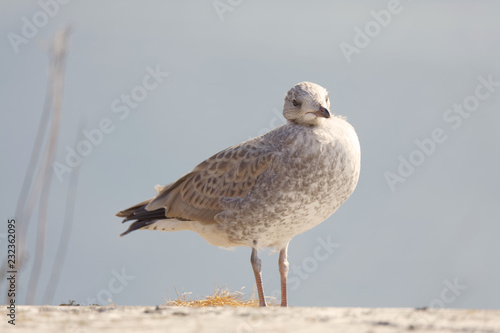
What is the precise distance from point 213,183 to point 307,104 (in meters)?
1.40

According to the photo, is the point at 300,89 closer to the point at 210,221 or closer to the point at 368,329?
the point at 210,221

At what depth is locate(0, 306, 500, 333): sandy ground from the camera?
3.74 meters

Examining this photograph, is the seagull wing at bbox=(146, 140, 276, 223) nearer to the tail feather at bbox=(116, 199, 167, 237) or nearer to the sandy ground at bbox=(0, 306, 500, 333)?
the tail feather at bbox=(116, 199, 167, 237)

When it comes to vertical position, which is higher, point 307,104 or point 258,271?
point 307,104

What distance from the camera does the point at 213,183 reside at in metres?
7.68

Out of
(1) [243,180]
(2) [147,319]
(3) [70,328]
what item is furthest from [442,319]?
(1) [243,180]

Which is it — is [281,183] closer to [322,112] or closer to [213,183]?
[322,112]

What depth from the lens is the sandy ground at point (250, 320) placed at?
374 cm

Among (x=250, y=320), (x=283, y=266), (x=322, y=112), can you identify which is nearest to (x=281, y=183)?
(x=322, y=112)

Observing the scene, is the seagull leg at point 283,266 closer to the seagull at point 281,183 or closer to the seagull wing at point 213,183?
the seagull at point 281,183

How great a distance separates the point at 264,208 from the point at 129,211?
2374 millimetres

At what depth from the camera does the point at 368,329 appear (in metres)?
3.68

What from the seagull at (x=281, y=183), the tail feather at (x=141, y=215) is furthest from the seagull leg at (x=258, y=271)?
the tail feather at (x=141, y=215)

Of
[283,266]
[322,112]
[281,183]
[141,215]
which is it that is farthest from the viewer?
[141,215]
